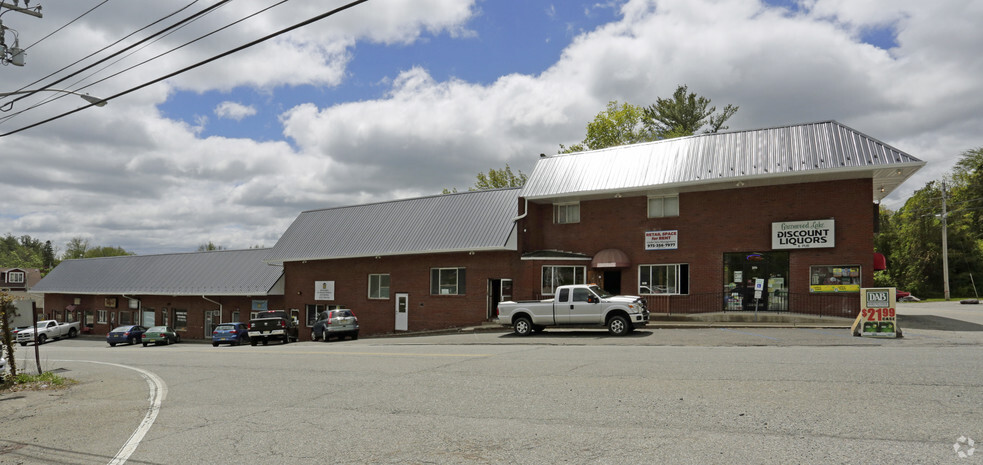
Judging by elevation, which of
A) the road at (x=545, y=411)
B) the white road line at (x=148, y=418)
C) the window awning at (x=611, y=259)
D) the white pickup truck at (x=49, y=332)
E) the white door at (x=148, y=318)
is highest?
the window awning at (x=611, y=259)

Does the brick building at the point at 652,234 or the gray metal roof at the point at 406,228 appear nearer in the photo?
the brick building at the point at 652,234

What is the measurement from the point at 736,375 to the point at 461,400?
478 centimetres

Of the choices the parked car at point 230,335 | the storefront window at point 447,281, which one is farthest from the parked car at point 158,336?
the storefront window at point 447,281

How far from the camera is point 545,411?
8641 millimetres

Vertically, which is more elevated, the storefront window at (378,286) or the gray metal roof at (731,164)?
the gray metal roof at (731,164)

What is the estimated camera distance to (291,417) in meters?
9.27

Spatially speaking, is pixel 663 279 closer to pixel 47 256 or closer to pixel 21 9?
pixel 21 9

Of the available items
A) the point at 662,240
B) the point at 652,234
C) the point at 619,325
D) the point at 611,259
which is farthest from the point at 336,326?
the point at 662,240

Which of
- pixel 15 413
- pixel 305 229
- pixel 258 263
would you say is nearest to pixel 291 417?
pixel 15 413

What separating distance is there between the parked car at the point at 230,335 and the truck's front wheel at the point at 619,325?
75.1 feet

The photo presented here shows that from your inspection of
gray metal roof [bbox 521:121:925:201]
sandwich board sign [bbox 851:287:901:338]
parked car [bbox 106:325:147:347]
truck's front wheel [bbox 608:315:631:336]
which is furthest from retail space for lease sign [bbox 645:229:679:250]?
parked car [bbox 106:325:147:347]

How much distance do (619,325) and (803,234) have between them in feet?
30.4

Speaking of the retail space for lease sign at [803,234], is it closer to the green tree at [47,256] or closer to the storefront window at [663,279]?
the storefront window at [663,279]

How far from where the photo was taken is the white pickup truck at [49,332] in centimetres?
4428
